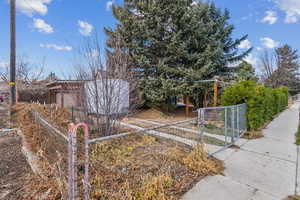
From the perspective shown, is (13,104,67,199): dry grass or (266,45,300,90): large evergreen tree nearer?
(13,104,67,199): dry grass

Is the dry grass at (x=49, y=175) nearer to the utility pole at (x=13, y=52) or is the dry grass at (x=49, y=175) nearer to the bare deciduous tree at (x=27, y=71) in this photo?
the utility pole at (x=13, y=52)

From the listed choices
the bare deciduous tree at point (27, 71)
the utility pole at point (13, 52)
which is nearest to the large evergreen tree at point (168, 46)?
the utility pole at point (13, 52)

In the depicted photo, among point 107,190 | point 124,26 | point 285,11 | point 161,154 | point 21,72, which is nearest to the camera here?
point 107,190

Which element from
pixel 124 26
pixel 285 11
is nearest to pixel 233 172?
pixel 124 26

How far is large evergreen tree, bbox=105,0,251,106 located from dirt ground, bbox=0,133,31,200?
6.46 m

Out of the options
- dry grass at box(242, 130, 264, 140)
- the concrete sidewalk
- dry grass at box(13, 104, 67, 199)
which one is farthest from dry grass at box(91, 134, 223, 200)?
dry grass at box(242, 130, 264, 140)

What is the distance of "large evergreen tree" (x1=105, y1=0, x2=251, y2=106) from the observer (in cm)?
920

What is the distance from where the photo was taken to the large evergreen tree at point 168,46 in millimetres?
9195

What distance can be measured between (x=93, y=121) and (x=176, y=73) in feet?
20.8

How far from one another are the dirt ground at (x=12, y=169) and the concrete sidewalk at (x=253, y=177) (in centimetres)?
240

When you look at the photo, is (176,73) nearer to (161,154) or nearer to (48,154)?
(161,154)

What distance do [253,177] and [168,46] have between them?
787 centimetres

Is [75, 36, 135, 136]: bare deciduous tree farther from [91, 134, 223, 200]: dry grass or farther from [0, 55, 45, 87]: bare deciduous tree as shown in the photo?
[0, 55, 45, 87]: bare deciduous tree

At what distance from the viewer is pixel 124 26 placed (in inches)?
394
